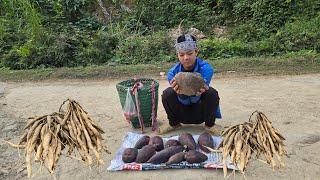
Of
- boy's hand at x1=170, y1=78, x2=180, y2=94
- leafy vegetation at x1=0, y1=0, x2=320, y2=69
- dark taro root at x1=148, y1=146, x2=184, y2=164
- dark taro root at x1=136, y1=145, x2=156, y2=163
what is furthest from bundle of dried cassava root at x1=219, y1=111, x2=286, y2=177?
leafy vegetation at x1=0, y1=0, x2=320, y2=69

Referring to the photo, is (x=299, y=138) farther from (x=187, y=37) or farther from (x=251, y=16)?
(x=251, y=16)

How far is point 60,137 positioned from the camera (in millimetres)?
2998

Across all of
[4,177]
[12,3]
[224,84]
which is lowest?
[4,177]

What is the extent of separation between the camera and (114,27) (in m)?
9.54

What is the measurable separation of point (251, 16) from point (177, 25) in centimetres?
163

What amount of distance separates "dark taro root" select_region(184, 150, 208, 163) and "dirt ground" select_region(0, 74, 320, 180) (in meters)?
0.08

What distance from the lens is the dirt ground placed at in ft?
11.8

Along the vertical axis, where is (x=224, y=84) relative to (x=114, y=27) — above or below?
below

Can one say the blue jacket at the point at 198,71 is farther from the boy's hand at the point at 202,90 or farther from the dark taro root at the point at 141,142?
the dark taro root at the point at 141,142

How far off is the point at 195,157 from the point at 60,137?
1.12 m

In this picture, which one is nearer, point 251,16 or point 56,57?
point 56,57

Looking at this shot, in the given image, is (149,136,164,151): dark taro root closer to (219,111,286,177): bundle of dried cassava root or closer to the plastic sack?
the plastic sack

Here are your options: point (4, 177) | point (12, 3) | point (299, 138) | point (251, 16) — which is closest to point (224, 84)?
point (299, 138)

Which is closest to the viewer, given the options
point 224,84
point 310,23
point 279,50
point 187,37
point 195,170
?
point 195,170
